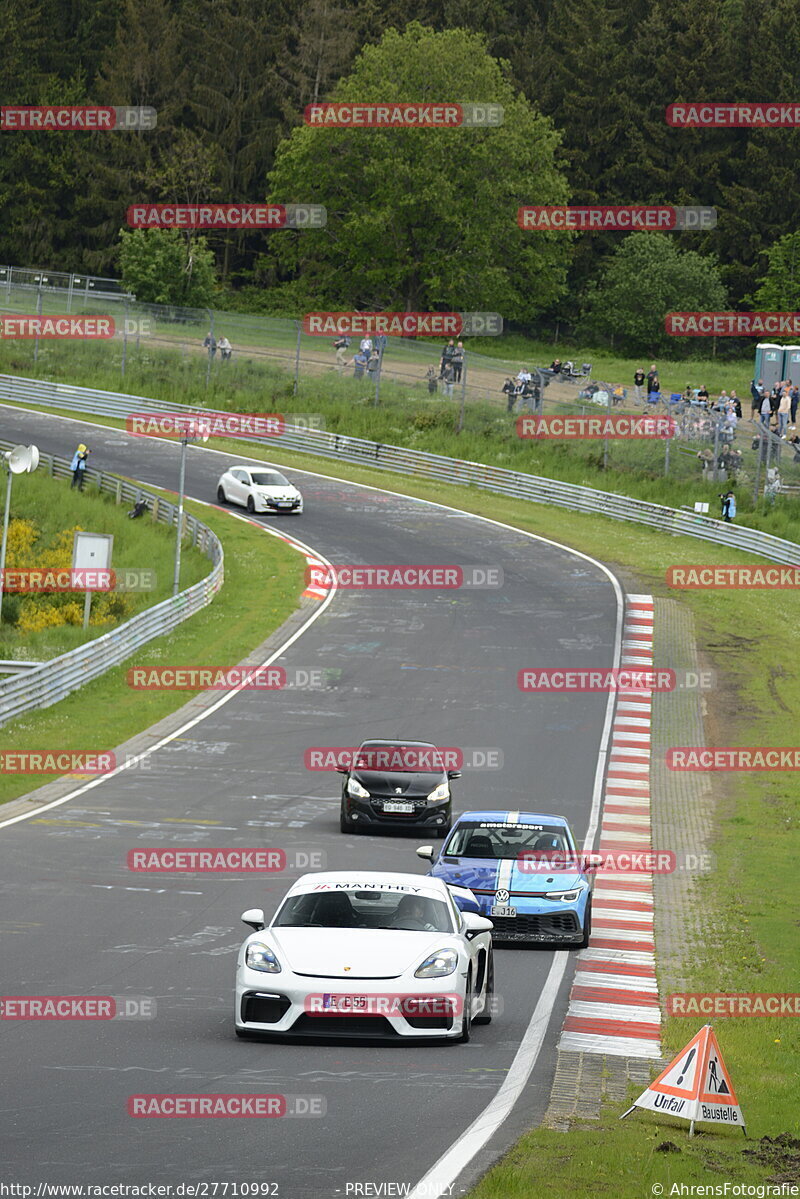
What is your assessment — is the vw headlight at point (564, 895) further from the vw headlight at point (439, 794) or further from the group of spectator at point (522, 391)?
the group of spectator at point (522, 391)

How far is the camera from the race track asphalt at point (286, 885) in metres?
9.71

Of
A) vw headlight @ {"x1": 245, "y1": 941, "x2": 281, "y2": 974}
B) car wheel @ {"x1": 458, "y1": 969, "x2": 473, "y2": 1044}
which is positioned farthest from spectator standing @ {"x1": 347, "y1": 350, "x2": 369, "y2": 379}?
vw headlight @ {"x1": 245, "y1": 941, "x2": 281, "y2": 974}

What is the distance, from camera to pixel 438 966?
41.6 ft

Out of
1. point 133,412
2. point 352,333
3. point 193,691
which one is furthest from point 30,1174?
point 352,333

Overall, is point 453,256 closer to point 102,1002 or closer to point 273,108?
point 273,108

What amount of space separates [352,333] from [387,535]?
3024 centimetres

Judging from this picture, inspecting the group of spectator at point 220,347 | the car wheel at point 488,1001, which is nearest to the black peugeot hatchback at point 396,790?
the car wheel at point 488,1001

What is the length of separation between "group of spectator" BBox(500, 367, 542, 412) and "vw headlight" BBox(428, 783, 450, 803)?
4350 cm

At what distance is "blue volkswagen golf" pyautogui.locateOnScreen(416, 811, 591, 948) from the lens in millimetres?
17781

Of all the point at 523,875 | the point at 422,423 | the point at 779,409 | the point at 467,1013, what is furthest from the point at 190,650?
the point at 422,423

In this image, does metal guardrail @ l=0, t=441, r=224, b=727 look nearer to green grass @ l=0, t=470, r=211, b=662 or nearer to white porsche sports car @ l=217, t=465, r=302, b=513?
green grass @ l=0, t=470, r=211, b=662

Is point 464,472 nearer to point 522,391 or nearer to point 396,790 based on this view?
point 522,391

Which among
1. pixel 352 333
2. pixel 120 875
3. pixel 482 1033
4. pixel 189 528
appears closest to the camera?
pixel 482 1033

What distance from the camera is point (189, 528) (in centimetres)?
5441
